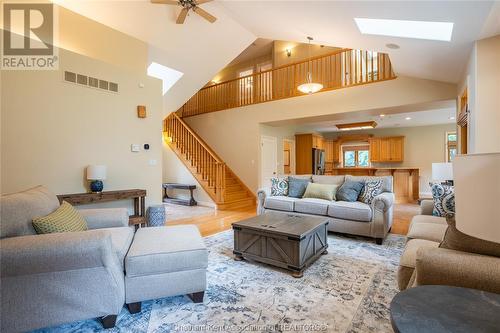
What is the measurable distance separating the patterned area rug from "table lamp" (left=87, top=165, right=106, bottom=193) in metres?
2.05

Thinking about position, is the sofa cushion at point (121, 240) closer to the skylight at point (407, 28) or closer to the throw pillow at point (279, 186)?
the throw pillow at point (279, 186)

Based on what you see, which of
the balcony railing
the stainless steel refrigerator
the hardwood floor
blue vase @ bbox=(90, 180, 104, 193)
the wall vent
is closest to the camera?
the wall vent

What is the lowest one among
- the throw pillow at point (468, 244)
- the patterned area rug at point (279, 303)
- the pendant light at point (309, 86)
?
the patterned area rug at point (279, 303)

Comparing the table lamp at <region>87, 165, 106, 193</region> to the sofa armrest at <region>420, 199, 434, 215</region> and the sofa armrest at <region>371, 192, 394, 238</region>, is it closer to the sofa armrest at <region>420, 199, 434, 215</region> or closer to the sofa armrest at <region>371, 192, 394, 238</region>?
the sofa armrest at <region>371, 192, 394, 238</region>

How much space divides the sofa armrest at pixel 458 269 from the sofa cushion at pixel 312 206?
2.61 metres

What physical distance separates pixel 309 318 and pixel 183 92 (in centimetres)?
621

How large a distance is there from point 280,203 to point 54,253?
11.4ft

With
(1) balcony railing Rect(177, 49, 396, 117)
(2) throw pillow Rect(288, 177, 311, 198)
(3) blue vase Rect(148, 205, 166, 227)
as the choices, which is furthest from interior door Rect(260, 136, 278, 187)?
(3) blue vase Rect(148, 205, 166, 227)

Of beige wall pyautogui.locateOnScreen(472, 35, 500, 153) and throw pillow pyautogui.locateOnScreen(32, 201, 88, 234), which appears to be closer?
throw pillow pyautogui.locateOnScreen(32, 201, 88, 234)

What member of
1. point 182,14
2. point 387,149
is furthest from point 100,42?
point 387,149

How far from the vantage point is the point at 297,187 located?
4.73 metres

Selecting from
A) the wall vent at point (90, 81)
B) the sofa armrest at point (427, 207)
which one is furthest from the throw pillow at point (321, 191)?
the wall vent at point (90, 81)

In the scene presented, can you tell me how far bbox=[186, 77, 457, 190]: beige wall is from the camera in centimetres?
474

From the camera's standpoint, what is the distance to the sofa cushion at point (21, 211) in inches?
65.3
